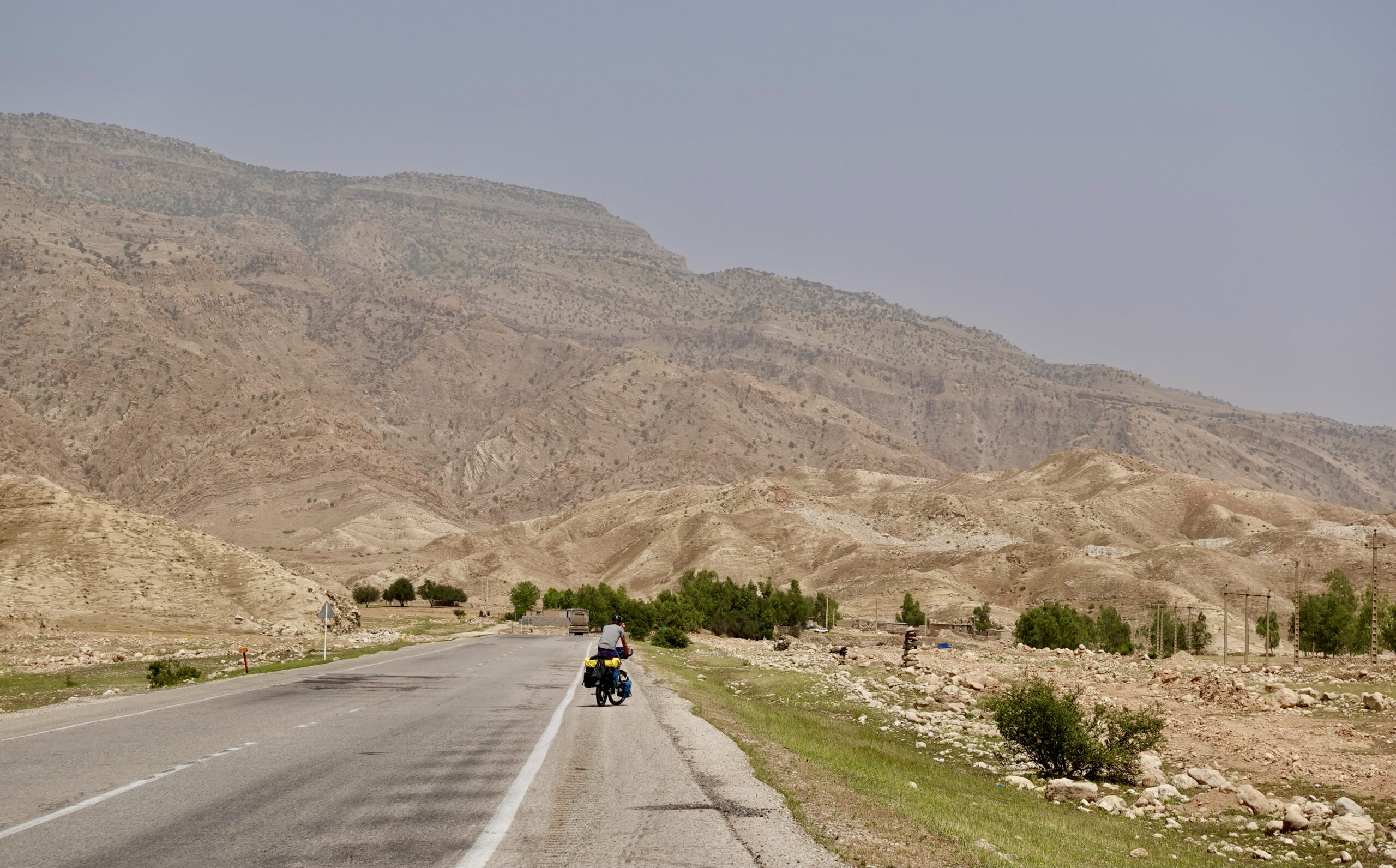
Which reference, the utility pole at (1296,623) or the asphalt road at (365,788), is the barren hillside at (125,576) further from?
the utility pole at (1296,623)

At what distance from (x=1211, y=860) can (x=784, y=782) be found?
7211mm

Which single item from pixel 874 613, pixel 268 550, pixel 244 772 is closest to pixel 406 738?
pixel 244 772

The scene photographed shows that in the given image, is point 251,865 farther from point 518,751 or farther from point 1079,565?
point 1079,565

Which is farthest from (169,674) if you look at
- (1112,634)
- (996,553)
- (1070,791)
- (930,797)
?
(996,553)

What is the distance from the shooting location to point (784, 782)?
14.2 meters

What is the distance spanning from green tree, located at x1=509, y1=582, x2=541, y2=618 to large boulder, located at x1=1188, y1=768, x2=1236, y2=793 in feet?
345

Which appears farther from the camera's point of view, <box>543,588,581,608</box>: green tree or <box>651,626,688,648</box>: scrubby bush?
<box>543,588,581,608</box>: green tree

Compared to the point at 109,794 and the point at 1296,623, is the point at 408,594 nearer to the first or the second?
the point at 1296,623

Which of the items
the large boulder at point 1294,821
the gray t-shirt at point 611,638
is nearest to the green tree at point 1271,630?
the large boulder at point 1294,821

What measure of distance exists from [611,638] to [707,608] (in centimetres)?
8255

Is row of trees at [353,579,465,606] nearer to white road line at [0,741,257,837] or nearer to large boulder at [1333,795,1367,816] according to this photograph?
white road line at [0,741,257,837]

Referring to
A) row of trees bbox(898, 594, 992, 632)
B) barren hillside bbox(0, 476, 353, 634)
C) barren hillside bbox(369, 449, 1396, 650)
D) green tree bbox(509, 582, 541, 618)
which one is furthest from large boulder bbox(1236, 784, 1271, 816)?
barren hillside bbox(369, 449, 1396, 650)

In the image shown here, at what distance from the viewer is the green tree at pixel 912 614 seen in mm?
122000

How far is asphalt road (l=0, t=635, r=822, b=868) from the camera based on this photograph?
31.3ft
